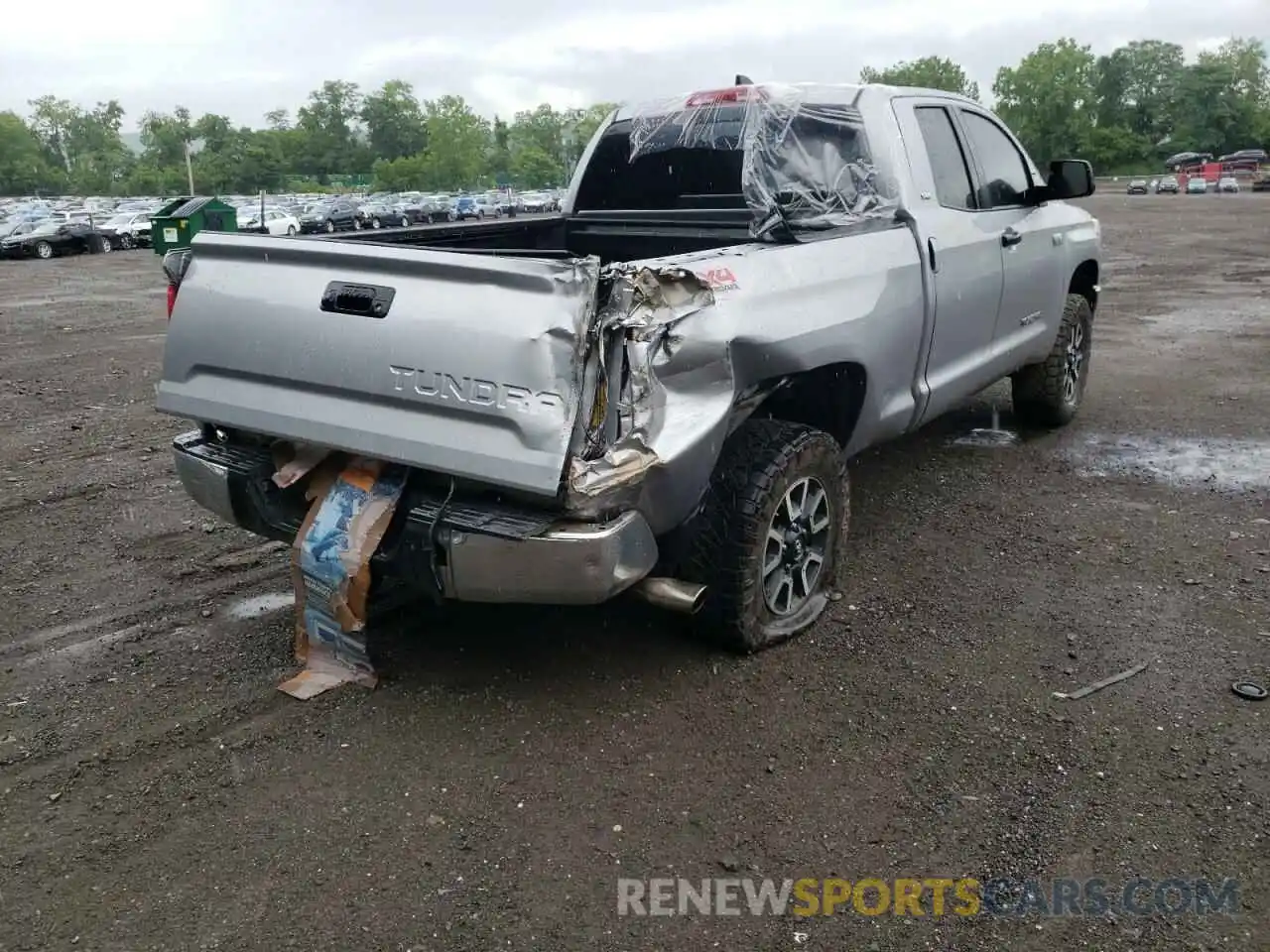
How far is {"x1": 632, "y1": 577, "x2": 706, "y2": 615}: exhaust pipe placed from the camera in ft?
11.2

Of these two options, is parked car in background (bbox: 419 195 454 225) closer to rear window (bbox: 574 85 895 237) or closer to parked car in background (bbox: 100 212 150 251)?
parked car in background (bbox: 100 212 150 251)

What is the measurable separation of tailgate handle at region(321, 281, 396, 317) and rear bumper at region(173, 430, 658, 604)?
1.85ft

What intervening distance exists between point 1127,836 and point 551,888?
152cm

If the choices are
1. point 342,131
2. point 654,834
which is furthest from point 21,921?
point 342,131

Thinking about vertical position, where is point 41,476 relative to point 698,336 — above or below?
below

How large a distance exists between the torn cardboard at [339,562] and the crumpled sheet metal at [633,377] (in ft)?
2.19

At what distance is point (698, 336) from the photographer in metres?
3.18

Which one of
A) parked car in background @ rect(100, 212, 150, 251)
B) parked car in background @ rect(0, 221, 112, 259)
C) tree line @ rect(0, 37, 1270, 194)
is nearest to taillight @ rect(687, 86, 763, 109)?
parked car in background @ rect(0, 221, 112, 259)

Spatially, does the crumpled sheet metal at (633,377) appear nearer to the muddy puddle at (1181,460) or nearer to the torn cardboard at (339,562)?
the torn cardboard at (339,562)

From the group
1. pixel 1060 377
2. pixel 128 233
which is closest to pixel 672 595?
pixel 1060 377

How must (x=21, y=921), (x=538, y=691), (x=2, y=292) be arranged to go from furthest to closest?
1. (x=2, y=292)
2. (x=538, y=691)
3. (x=21, y=921)

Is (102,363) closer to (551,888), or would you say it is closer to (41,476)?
(41,476)

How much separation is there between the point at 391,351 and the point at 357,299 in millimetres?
240

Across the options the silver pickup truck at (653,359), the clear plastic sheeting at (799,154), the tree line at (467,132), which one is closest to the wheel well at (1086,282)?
the silver pickup truck at (653,359)
